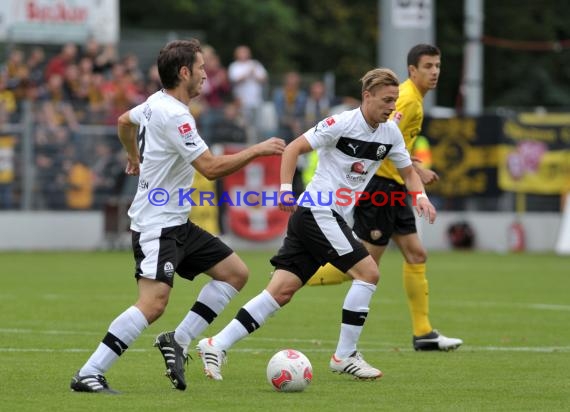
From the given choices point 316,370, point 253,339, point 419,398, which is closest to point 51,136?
point 253,339

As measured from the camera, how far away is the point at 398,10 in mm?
25609


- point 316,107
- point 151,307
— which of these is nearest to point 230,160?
point 151,307

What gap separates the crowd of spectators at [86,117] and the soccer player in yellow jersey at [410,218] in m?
13.2

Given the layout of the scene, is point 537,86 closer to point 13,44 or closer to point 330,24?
point 330,24

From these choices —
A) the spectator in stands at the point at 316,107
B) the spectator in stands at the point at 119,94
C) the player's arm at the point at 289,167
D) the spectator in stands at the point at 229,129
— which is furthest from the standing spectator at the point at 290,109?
the player's arm at the point at 289,167

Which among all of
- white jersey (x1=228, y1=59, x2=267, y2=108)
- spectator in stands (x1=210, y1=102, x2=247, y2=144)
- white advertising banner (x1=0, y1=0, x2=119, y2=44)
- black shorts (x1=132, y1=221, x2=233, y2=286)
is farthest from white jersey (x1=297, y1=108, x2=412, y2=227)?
white advertising banner (x1=0, y1=0, x2=119, y2=44)

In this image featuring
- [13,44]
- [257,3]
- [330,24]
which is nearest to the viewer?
[13,44]

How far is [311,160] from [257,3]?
1455cm

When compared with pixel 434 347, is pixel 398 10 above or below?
above

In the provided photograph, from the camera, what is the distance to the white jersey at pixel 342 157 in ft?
30.1

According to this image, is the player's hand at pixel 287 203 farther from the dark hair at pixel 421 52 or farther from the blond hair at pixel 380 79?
the dark hair at pixel 421 52

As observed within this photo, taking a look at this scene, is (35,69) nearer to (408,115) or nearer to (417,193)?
(408,115)

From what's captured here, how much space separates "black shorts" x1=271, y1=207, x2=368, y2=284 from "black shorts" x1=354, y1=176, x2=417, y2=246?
1707 millimetres

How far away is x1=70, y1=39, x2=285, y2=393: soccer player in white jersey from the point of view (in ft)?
26.2
